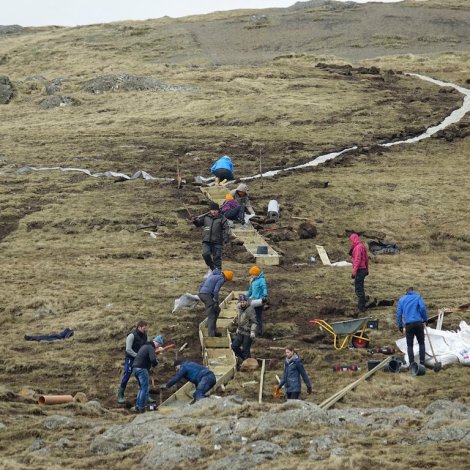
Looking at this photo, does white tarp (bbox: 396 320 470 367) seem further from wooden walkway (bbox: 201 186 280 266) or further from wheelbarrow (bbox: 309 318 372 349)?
wooden walkway (bbox: 201 186 280 266)

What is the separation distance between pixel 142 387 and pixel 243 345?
2914mm

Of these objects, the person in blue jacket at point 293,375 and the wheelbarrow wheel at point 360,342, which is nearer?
the person in blue jacket at point 293,375

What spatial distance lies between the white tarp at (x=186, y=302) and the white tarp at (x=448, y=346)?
16.2 ft

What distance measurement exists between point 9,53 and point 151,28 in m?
13.6

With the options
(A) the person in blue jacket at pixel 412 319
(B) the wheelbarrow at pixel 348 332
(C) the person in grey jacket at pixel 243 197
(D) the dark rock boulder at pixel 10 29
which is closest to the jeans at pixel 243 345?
(B) the wheelbarrow at pixel 348 332

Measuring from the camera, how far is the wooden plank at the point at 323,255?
26609mm

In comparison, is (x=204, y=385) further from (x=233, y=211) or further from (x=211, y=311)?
(x=233, y=211)

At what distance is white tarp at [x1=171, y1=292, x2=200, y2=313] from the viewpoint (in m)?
21.5

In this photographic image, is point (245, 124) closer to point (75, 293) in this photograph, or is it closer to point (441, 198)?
point (441, 198)

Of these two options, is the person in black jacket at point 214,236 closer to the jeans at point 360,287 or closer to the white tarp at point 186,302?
the white tarp at point 186,302

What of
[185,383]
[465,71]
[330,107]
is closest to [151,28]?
[465,71]

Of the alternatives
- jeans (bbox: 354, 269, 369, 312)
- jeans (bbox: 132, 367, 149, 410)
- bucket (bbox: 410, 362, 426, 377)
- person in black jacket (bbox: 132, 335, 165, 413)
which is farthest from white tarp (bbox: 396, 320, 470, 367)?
jeans (bbox: 132, 367, 149, 410)

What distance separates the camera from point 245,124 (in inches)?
1912

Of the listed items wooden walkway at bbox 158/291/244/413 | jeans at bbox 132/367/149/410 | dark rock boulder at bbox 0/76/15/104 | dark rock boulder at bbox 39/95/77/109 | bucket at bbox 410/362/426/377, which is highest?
dark rock boulder at bbox 0/76/15/104
